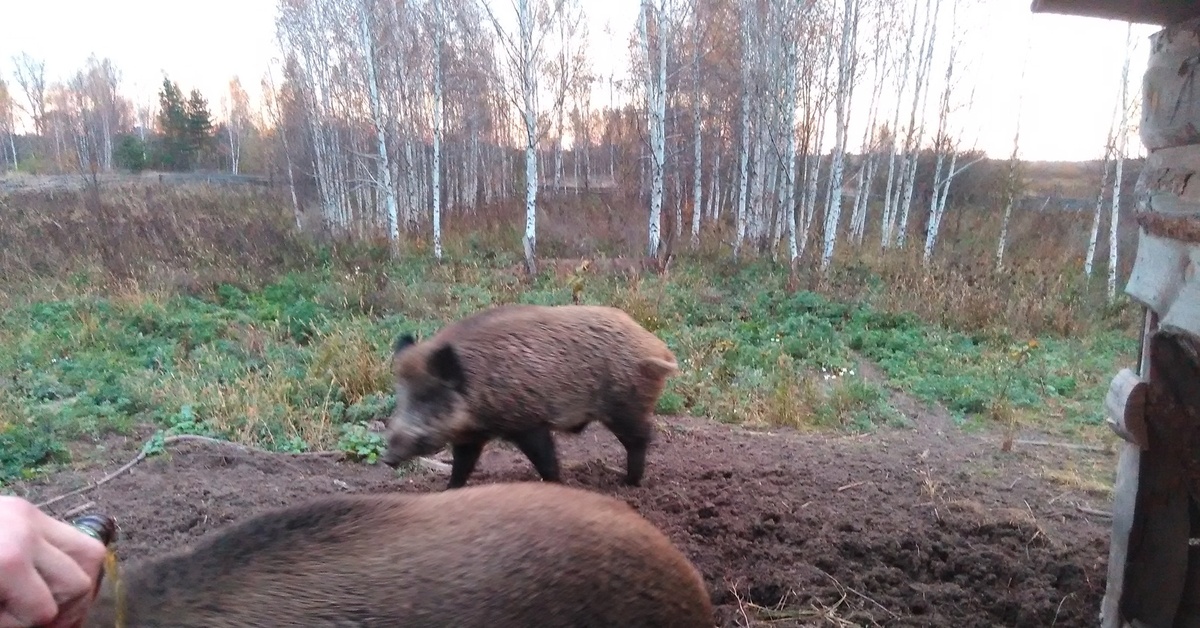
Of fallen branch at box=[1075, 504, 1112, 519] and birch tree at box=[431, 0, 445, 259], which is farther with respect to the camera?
birch tree at box=[431, 0, 445, 259]

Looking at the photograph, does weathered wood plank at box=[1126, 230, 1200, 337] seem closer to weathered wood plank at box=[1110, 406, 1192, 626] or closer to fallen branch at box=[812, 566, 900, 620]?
weathered wood plank at box=[1110, 406, 1192, 626]

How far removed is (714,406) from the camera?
6.63m

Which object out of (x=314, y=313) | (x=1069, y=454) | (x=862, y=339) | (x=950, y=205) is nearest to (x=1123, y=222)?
(x=950, y=205)

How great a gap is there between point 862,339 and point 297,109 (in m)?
21.0

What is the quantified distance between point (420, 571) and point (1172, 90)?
301 cm

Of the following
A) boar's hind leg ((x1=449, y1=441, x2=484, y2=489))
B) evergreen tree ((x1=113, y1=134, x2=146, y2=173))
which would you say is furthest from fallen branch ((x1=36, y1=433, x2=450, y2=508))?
evergreen tree ((x1=113, y1=134, x2=146, y2=173))

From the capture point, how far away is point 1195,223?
239 centimetres

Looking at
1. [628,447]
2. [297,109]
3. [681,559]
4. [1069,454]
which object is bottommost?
[1069,454]

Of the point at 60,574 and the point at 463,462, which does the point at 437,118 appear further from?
the point at 60,574

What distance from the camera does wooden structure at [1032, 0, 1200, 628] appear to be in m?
2.51

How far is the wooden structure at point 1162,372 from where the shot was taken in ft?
8.23

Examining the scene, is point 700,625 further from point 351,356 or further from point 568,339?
point 351,356

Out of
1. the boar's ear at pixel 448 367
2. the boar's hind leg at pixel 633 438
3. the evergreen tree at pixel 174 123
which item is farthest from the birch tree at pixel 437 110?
the evergreen tree at pixel 174 123

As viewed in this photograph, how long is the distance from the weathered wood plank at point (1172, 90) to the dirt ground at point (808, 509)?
1.99m
